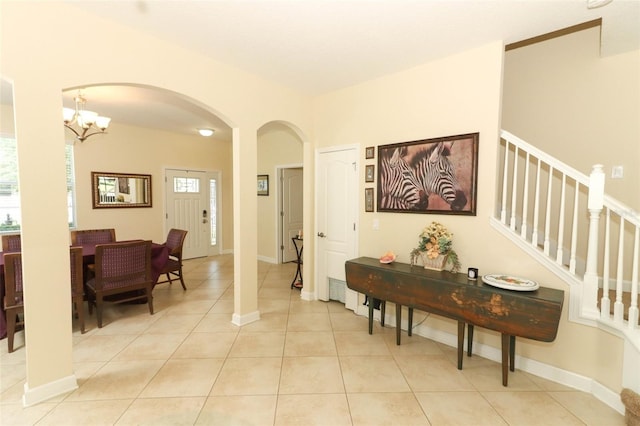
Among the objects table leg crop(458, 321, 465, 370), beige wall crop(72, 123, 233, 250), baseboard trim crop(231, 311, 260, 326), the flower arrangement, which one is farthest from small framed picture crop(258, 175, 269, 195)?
table leg crop(458, 321, 465, 370)

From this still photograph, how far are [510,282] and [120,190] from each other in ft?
20.2

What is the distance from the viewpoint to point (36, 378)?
1943 mm

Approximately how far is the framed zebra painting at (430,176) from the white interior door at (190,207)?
186 inches

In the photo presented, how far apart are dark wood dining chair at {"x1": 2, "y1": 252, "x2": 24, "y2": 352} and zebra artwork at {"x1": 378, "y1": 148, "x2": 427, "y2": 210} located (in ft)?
11.2

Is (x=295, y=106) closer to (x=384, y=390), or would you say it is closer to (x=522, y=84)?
(x=522, y=84)

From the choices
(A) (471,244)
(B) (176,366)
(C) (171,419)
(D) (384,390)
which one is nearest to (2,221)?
(B) (176,366)

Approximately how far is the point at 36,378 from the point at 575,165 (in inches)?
197

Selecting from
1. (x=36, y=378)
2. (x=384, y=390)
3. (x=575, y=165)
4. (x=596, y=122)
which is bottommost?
(x=384, y=390)

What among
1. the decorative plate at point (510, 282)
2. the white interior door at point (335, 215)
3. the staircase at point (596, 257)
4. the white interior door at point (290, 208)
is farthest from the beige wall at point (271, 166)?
the decorative plate at point (510, 282)

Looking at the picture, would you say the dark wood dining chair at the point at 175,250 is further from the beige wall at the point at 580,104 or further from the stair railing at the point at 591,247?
the beige wall at the point at 580,104

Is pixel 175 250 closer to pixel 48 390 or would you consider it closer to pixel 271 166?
pixel 48 390

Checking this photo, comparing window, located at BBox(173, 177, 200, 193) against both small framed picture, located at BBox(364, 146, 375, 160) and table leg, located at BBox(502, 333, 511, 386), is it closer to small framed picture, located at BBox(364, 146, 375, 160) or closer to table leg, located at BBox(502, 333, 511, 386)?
small framed picture, located at BBox(364, 146, 375, 160)

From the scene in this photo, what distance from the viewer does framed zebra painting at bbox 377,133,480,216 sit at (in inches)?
105

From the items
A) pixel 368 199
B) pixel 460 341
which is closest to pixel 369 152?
pixel 368 199
